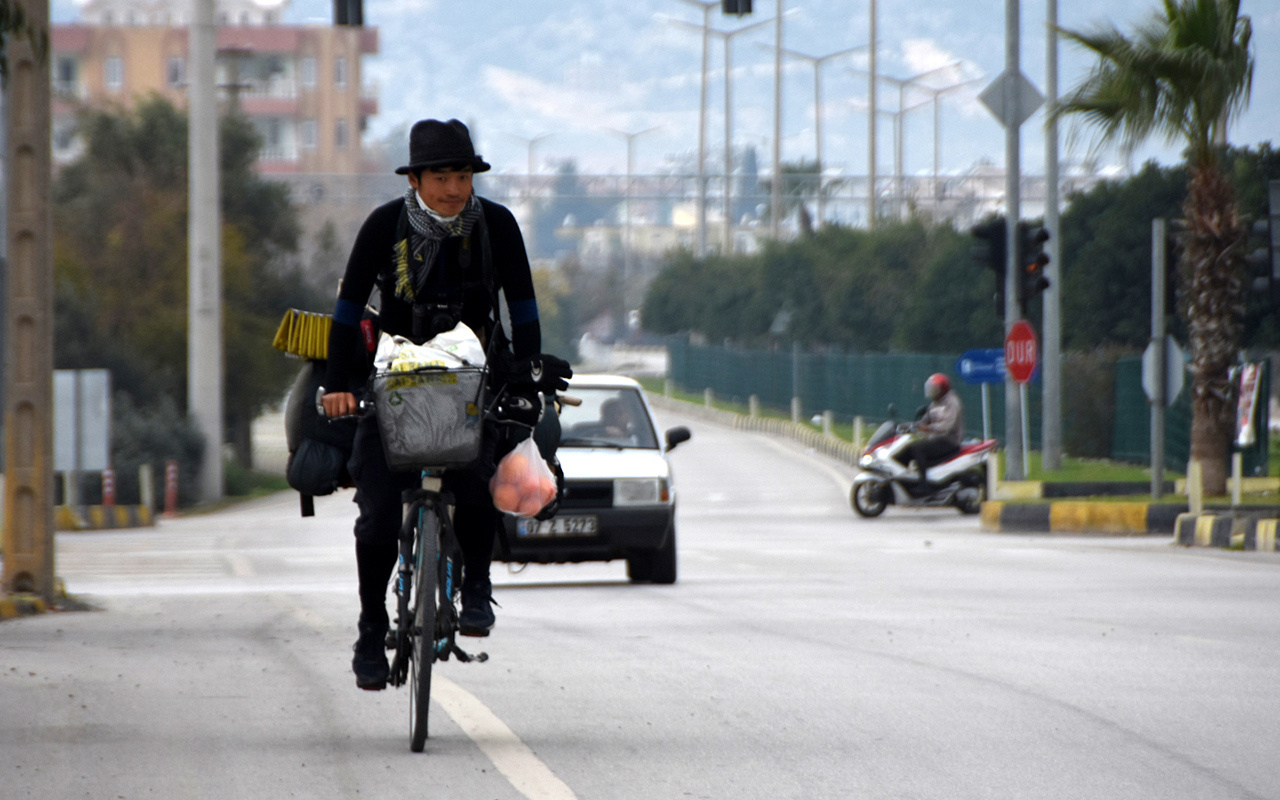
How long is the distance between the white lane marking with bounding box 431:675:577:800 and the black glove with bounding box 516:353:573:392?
1.12m

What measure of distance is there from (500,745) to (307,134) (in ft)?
370

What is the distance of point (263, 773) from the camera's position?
579 centimetres

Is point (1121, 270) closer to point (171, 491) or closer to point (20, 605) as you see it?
point (171, 491)

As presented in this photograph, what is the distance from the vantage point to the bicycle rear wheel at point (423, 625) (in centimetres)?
598

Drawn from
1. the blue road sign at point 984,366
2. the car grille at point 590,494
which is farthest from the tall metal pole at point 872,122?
the car grille at point 590,494

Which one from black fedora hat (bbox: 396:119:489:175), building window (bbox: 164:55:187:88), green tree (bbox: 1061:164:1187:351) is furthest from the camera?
building window (bbox: 164:55:187:88)

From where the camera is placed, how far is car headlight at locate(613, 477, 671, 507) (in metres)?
13.9

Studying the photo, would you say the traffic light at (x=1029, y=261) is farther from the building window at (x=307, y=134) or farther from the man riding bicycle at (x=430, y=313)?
the building window at (x=307, y=134)

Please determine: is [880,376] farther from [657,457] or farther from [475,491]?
[475,491]

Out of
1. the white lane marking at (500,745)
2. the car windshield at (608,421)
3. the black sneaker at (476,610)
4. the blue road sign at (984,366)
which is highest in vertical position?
the blue road sign at (984,366)

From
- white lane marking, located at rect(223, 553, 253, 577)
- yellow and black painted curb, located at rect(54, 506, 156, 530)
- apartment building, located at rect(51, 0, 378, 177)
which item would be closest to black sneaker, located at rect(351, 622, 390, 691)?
white lane marking, located at rect(223, 553, 253, 577)

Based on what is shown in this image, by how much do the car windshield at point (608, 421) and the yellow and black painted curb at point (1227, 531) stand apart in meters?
5.96

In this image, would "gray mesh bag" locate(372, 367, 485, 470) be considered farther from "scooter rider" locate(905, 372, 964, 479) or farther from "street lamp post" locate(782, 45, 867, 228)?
"street lamp post" locate(782, 45, 867, 228)

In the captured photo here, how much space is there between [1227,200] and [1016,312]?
4.00m
